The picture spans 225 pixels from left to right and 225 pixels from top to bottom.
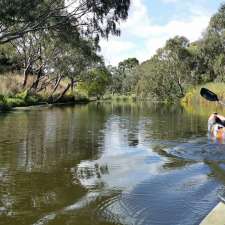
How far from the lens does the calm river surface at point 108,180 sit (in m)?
6.85

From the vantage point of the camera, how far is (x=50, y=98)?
2051 inches

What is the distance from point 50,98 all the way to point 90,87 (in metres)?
19.3

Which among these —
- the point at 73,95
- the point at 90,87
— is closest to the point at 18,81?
the point at 73,95

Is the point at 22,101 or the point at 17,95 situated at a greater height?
the point at 17,95

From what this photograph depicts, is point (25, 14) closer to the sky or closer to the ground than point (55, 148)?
closer to the sky

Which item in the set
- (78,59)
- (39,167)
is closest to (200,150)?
(39,167)

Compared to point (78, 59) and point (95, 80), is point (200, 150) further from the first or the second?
point (95, 80)

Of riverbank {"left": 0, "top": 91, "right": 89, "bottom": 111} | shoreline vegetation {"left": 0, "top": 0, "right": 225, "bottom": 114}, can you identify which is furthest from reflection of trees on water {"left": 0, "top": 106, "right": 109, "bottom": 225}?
riverbank {"left": 0, "top": 91, "right": 89, "bottom": 111}

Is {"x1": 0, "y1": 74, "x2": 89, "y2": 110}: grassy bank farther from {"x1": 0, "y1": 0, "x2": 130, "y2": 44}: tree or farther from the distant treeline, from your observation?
the distant treeline

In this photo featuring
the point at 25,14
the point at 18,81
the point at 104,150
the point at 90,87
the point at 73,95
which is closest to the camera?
the point at 104,150

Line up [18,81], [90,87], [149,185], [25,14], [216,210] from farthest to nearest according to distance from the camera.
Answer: [90,87] → [18,81] → [25,14] → [149,185] → [216,210]

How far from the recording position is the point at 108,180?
924cm

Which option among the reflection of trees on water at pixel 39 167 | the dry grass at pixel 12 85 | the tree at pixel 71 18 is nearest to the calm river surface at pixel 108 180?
the reflection of trees on water at pixel 39 167

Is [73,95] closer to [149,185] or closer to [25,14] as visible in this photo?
[25,14]
